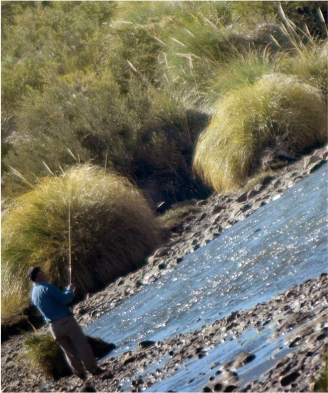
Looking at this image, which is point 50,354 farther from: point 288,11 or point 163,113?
point 288,11

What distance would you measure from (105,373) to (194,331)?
1260mm

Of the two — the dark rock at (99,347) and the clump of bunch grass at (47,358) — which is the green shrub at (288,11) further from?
the clump of bunch grass at (47,358)

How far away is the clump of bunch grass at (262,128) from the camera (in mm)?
18359

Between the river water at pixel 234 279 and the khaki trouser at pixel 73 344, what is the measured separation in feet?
2.25

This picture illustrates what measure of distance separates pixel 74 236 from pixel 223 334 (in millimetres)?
7667

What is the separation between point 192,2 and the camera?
26.2 metres

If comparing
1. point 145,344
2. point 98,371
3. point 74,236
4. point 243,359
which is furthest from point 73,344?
point 74,236

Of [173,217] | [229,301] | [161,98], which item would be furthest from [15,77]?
[229,301]

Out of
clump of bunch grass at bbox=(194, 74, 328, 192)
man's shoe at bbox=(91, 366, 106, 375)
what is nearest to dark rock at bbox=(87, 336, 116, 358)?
man's shoe at bbox=(91, 366, 106, 375)

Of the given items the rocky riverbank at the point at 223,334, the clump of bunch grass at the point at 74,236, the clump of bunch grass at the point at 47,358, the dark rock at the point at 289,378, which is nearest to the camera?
the dark rock at the point at 289,378

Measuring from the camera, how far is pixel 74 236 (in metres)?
15.9

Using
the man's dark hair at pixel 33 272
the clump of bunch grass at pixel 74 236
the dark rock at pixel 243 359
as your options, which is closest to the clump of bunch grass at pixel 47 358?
the man's dark hair at pixel 33 272

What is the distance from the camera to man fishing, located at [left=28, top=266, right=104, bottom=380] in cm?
988

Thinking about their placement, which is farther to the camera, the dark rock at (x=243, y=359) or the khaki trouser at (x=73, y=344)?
the khaki trouser at (x=73, y=344)
